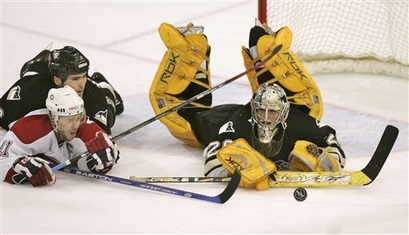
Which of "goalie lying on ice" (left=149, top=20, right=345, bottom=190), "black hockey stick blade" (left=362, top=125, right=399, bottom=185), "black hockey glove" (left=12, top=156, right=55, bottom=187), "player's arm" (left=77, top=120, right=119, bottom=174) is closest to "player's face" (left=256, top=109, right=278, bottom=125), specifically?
"goalie lying on ice" (left=149, top=20, right=345, bottom=190)

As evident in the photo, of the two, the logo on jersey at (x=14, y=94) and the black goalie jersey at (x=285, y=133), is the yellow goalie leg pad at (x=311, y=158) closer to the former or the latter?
Answer: the black goalie jersey at (x=285, y=133)

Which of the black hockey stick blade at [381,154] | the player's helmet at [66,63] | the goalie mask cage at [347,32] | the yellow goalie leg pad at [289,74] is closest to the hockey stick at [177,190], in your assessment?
the player's helmet at [66,63]

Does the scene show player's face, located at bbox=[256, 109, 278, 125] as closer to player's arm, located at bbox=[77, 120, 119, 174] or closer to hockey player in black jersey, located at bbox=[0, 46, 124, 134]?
player's arm, located at bbox=[77, 120, 119, 174]

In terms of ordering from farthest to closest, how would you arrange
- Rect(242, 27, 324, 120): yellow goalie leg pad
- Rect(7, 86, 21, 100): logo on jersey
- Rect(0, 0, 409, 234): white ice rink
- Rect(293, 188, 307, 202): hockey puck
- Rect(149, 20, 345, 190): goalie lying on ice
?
1. Rect(242, 27, 324, 120): yellow goalie leg pad
2. Rect(7, 86, 21, 100): logo on jersey
3. Rect(149, 20, 345, 190): goalie lying on ice
4. Rect(293, 188, 307, 202): hockey puck
5. Rect(0, 0, 409, 234): white ice rink

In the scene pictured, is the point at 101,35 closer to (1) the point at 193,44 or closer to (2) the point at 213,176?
(1) the point at 193,44

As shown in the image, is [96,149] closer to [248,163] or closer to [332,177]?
[248,163]

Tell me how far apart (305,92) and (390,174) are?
1.67 ft

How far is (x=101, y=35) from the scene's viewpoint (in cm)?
623

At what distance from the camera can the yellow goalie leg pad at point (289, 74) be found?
4.45 m

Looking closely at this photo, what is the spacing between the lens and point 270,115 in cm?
400

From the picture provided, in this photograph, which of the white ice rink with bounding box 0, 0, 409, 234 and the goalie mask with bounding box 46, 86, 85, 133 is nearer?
the white ice rink with bounding box 0, 0, 409, 234

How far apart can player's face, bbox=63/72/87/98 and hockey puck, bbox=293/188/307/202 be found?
3.11 feet

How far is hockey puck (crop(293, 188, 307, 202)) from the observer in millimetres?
3893

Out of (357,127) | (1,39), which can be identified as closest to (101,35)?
(1,39)
